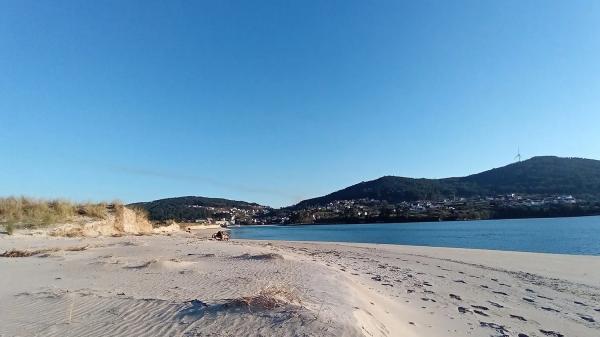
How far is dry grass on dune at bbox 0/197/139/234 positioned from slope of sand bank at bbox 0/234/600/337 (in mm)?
12053

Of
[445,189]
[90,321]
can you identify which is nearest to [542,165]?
[445,189]

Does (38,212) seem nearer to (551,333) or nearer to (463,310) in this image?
(463,310)

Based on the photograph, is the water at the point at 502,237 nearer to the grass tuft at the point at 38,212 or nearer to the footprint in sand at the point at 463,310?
the footprint in sand at the point at 463,310

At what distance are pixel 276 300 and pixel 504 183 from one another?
13160cm

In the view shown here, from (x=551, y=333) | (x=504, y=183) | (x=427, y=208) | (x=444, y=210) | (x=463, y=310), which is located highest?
(x=504, y=183)

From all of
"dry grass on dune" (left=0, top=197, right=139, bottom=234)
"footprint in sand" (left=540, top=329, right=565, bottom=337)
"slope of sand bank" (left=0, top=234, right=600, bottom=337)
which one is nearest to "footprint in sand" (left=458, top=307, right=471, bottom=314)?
"slope of sand bank" (left=0, top=234, right=600, bottom=337)

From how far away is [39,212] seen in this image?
2941 centimetres

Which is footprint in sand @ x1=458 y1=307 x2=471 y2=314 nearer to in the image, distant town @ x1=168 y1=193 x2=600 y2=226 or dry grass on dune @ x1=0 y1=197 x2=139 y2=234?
dry grass on dune @ x1=0 y1=197 x2=139 y2=234

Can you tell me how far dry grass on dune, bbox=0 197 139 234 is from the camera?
90.1 ft

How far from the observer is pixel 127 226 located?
3838cm

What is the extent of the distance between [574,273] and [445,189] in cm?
14008

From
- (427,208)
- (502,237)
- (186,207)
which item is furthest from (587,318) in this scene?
(186,207)

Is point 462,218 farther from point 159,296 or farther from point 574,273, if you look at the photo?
point 159,296

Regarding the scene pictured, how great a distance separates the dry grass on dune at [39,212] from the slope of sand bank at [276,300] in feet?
39.5
